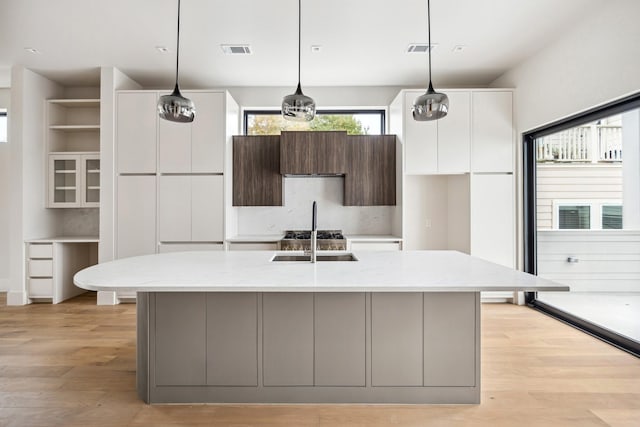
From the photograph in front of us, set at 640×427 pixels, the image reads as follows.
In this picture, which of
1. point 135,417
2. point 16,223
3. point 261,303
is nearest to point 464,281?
point 261,303

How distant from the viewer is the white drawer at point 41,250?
452 centimetres

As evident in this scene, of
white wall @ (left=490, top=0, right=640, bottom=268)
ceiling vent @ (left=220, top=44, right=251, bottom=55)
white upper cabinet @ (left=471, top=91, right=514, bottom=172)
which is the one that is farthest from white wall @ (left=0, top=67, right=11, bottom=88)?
white wall @ (left=490, top=0, right=640, bottom=268)

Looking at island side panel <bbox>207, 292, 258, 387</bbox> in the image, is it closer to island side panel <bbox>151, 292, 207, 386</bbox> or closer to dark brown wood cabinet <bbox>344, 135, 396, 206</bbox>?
island side panel <bbox>151, 292, 207, 386</bbox>

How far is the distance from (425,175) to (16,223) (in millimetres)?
4953

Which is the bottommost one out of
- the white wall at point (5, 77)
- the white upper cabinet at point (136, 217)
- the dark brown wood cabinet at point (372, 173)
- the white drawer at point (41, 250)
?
the white drawer at point (41, 250)

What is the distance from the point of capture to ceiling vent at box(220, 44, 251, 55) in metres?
3.89

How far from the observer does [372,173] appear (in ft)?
15.8

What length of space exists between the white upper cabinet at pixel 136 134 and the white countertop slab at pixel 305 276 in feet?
7.64

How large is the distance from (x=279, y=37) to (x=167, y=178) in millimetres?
2061

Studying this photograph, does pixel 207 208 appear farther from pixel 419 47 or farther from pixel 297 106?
pixel 419 47

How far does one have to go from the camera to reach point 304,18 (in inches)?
132

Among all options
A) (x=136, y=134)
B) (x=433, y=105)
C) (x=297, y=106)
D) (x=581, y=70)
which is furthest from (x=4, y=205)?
(x=581, y=70)

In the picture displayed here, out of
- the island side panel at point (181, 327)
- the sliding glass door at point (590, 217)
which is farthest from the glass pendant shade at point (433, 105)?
the sliding glass door at point (590, 217)

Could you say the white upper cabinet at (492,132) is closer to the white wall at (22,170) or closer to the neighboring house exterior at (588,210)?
the neighboring house exterior at (588,210)
